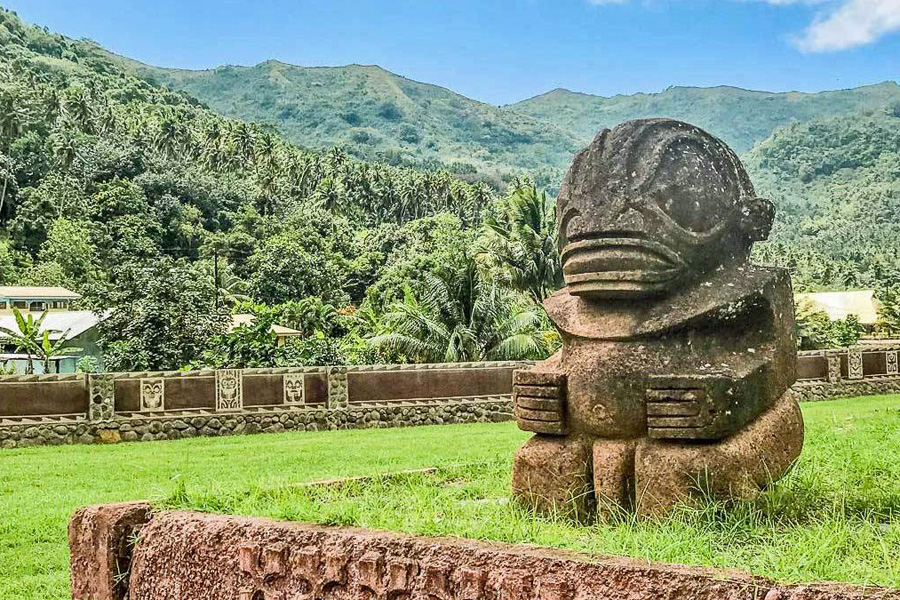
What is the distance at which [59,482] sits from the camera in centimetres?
1161

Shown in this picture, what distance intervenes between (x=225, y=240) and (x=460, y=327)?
113 ft

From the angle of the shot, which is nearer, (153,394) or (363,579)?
(363,579)

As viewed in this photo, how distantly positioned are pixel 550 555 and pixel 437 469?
3363mm

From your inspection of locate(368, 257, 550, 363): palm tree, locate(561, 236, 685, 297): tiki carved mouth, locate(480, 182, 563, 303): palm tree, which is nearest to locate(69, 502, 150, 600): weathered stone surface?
locate(561, 236, 685, 297): tiki carved mouth

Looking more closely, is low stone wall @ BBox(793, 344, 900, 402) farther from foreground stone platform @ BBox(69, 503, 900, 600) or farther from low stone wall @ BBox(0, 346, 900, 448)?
foreground stone platform @ BBox(69, 503, 900, 600)

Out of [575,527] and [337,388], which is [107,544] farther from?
[337,388]

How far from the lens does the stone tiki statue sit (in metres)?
4.82

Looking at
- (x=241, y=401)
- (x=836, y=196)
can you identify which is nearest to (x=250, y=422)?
(x=241, y=401)

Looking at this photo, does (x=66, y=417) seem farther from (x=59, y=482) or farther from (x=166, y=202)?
(x=166, y=202)

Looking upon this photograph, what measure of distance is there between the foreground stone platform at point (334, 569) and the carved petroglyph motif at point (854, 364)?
22.9 metres

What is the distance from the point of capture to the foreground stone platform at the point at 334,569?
3348 millimetres

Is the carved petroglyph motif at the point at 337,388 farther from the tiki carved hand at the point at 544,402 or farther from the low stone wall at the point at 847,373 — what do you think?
the tiki carved hand at the point at 544,402

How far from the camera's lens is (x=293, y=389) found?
18297mm

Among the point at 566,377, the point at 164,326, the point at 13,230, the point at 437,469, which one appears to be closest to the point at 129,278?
the point at 164,326
